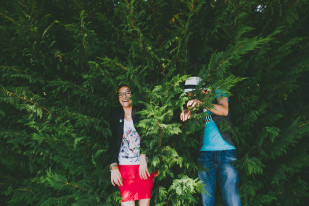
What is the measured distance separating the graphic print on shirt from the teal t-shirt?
1060mm

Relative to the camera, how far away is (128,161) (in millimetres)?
2543

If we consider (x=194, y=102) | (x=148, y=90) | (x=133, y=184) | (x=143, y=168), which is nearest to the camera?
(x=194, y=102)

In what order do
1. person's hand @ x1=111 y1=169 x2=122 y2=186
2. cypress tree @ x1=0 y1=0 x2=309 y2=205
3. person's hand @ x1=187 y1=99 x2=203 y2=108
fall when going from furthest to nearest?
person's hand @ x1=111 y1=169 x2=122 y2=186
cypress tree @ x1=0 y1=0 x2=309 y2=205
person's hand @ x1=187 y1=99 x2=203 y2=108

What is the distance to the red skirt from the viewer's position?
2.50 meters

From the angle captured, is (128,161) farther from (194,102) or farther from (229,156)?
(229,156)

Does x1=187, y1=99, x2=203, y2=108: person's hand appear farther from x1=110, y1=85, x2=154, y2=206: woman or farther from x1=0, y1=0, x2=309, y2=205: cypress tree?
x1=110, y1=85, x2=154, y2=206: woman

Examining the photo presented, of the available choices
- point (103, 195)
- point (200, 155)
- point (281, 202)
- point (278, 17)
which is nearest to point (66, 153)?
point (103, 195)

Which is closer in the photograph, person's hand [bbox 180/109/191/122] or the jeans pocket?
person's hand [bbox 180/109/191/122]

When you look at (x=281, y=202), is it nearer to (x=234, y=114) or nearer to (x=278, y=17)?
(x=234, y=114)

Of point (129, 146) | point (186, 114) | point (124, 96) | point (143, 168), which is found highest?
point (124, 96)

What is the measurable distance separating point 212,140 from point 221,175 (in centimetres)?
57

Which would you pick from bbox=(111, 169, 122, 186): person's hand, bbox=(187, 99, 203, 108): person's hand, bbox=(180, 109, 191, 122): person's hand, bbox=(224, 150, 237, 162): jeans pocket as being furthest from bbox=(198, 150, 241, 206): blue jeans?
bbox=(111, 169, 122, 186): person's hand

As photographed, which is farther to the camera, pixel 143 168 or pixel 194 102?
pixel 143 168

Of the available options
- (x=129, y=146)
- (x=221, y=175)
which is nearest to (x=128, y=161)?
(x=129, y=146)
